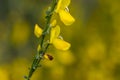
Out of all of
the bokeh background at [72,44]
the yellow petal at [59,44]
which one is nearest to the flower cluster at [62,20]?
the yellow petal at [59,44]

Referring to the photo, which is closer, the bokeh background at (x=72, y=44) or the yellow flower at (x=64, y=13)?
the yellow flower at (x=64, y=13)

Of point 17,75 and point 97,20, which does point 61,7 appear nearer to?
point 17,75

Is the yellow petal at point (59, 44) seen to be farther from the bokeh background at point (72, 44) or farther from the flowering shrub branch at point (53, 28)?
the bokeh background at point (72, 44)

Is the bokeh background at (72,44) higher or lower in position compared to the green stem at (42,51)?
lower

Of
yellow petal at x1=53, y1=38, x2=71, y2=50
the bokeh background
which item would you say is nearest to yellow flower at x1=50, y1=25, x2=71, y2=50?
yellow petal at x1=53, y1=38, x2=71, y2=50

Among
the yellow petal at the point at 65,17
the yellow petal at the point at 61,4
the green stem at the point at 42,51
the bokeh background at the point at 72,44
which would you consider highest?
the yellow petal at the point at 61,4

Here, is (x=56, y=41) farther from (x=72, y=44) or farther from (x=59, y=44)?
(x=72, y=44)

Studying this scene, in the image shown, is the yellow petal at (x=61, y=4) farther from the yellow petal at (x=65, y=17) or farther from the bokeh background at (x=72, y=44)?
the bokeh background at (x=72, y=44)
